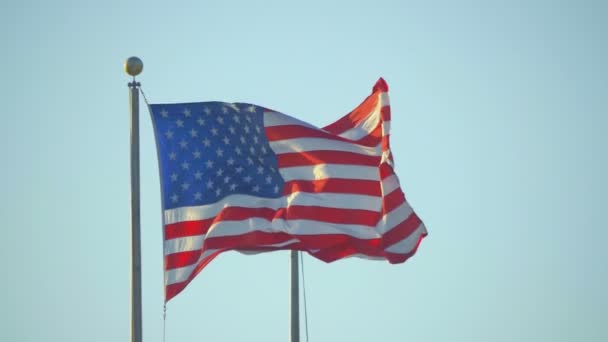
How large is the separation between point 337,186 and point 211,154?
128 inches

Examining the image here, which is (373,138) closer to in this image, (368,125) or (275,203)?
(368,125)

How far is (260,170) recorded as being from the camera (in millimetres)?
36938

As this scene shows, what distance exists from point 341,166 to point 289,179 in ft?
4.39

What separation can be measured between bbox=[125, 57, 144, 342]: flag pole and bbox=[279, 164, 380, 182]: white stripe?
6.11 m

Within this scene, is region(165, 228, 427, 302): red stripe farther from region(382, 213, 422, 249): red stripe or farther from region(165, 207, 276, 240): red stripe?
region(165, 207, 276, 240): red stripe

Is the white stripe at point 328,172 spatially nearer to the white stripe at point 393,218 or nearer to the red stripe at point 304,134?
the red stripe at point 304,134

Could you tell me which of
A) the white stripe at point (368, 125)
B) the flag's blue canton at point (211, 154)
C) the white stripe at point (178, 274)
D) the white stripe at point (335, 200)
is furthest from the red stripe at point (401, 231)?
the white stripe at point (178, 274)

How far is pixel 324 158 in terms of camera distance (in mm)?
37969

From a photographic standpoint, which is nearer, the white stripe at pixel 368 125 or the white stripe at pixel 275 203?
the white stripe at pixel 275 203

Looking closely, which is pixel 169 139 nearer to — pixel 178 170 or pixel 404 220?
pixel 178 170

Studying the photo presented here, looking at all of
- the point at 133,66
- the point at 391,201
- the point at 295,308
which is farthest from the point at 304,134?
the point at 133,66

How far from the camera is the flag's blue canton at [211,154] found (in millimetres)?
35312

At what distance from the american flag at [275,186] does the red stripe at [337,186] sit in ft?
0.07

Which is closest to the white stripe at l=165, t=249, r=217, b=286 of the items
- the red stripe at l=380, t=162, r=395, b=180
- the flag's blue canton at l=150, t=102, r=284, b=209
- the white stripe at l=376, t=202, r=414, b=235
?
the flag's blue canton at l=150, t=102, r=284, b=209
